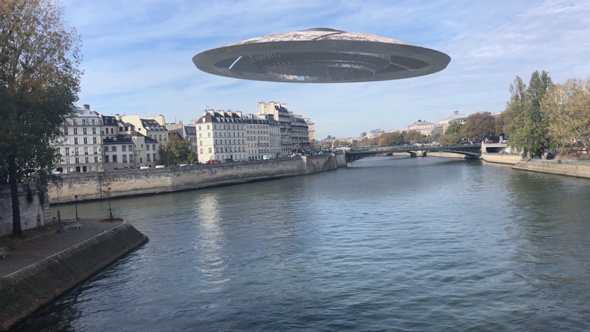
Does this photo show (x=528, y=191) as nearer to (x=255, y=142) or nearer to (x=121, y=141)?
(x=121, y=141)

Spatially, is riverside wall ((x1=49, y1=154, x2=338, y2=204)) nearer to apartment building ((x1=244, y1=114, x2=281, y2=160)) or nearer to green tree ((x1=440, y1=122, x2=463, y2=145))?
apartment building ((x1=244, y1=114, x2=281, y2=160))

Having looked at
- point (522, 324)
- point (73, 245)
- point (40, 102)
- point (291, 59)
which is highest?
point (291, 59)

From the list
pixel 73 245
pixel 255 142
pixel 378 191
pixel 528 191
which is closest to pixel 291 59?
pixel 378 191

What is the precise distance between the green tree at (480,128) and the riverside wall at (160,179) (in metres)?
67.6

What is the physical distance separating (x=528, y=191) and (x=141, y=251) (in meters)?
36.0

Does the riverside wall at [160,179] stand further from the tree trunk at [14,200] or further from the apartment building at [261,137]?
the apartment building at [261,137]

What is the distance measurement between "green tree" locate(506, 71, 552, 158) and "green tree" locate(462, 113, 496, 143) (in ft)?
171

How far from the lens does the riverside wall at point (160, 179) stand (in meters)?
61.7

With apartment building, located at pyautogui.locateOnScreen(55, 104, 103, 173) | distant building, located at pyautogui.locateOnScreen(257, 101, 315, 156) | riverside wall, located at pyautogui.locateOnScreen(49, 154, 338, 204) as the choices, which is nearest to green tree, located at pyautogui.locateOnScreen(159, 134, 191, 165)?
apartment building, located at pyautogui.locateOnScreen(55, 104, 103, 173)

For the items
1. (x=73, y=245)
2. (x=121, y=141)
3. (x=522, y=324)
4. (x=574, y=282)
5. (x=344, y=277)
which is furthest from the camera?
(x=121, y=141)

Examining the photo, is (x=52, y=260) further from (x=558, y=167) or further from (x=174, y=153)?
(x=174, y=153)

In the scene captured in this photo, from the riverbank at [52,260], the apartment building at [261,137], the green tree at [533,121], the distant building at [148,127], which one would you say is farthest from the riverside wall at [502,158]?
the riverbank at [52,260]

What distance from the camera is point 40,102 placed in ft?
73.6

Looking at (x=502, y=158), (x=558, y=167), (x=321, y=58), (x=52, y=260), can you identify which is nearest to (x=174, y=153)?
(x=321, y=58)
